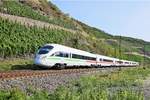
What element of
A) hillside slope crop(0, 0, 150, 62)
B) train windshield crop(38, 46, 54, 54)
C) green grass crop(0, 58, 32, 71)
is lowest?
green grass crop(0, 58, 32, 71)

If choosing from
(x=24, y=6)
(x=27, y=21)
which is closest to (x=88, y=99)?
(x=27, y=21)

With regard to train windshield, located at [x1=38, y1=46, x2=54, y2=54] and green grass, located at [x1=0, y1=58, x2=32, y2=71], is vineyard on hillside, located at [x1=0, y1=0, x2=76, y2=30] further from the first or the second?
train windshield, located at [x1=38, y1=46, x2=54, y2=54]

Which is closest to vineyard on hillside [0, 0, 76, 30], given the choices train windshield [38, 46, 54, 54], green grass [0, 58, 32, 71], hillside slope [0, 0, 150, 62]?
hillside slope [0, 0, 150, 62]

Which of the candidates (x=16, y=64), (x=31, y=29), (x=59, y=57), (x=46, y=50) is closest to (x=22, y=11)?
(x=31, y=29)

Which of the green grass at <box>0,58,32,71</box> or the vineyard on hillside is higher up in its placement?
the vineyard on hillside

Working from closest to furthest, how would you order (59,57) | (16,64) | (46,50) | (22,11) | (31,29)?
(46,50) → (59,57) → (16,64) → (31,29) → (22,11)

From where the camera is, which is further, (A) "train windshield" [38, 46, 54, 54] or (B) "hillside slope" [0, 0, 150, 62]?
(B) "hillside slope" [0, 0, 150, 62]

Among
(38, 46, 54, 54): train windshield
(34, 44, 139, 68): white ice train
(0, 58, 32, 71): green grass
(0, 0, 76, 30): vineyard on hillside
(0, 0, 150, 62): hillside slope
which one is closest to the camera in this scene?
(0, 58, 32, 71): green grass

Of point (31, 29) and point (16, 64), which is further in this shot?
point (31, 29)

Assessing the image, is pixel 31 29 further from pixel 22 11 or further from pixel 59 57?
pixel 59 57

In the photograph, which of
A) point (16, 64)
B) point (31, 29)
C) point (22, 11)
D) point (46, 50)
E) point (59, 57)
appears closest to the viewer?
point (46, 50)

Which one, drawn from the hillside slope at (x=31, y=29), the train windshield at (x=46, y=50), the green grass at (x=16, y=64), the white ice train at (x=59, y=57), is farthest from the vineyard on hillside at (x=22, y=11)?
the train windshield at (x=46, y=50)

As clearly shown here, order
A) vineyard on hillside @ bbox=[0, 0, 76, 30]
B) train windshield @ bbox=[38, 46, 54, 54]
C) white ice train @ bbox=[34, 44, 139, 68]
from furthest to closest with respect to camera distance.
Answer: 1. vineyard on hillside @ bbox=[0, 0, 76, 30]
2. train windshield @ bbox=[38, 46, 54, 54]
3. white ice train @ bbox=[34, 44, 139, 68]

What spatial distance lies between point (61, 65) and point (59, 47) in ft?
6.01
